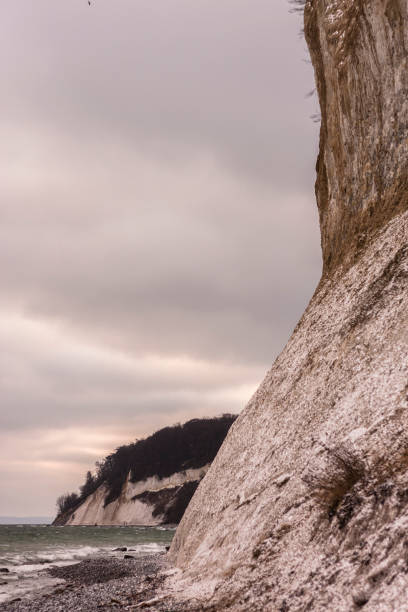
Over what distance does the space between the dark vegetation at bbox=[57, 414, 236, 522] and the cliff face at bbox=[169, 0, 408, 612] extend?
87.7 metres

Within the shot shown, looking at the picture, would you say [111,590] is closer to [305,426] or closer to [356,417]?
[305,426]

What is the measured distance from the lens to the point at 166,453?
10825 centimetres

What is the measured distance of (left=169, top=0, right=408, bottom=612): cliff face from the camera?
724cm

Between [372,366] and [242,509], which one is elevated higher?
[372,366]

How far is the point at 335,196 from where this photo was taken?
705 inches

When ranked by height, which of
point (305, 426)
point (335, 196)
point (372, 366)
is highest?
point (335, 196)

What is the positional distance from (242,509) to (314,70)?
55.3 ft

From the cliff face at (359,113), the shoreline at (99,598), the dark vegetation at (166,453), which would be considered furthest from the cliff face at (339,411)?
the dark vegetation at (166,453)

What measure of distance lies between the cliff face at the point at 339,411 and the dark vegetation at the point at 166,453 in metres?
87.7

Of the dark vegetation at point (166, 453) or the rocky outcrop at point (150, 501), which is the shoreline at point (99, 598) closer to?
the rocky outcrop at point (150, 501)

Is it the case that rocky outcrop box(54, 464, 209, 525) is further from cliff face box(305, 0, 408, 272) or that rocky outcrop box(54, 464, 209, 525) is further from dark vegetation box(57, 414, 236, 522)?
cliff face box(305, 0, 408, 272)

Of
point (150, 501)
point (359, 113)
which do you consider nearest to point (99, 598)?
point (359, 113)

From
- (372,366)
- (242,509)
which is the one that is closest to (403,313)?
(372,366)

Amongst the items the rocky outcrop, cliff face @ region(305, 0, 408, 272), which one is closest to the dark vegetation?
the rocky outcrop
